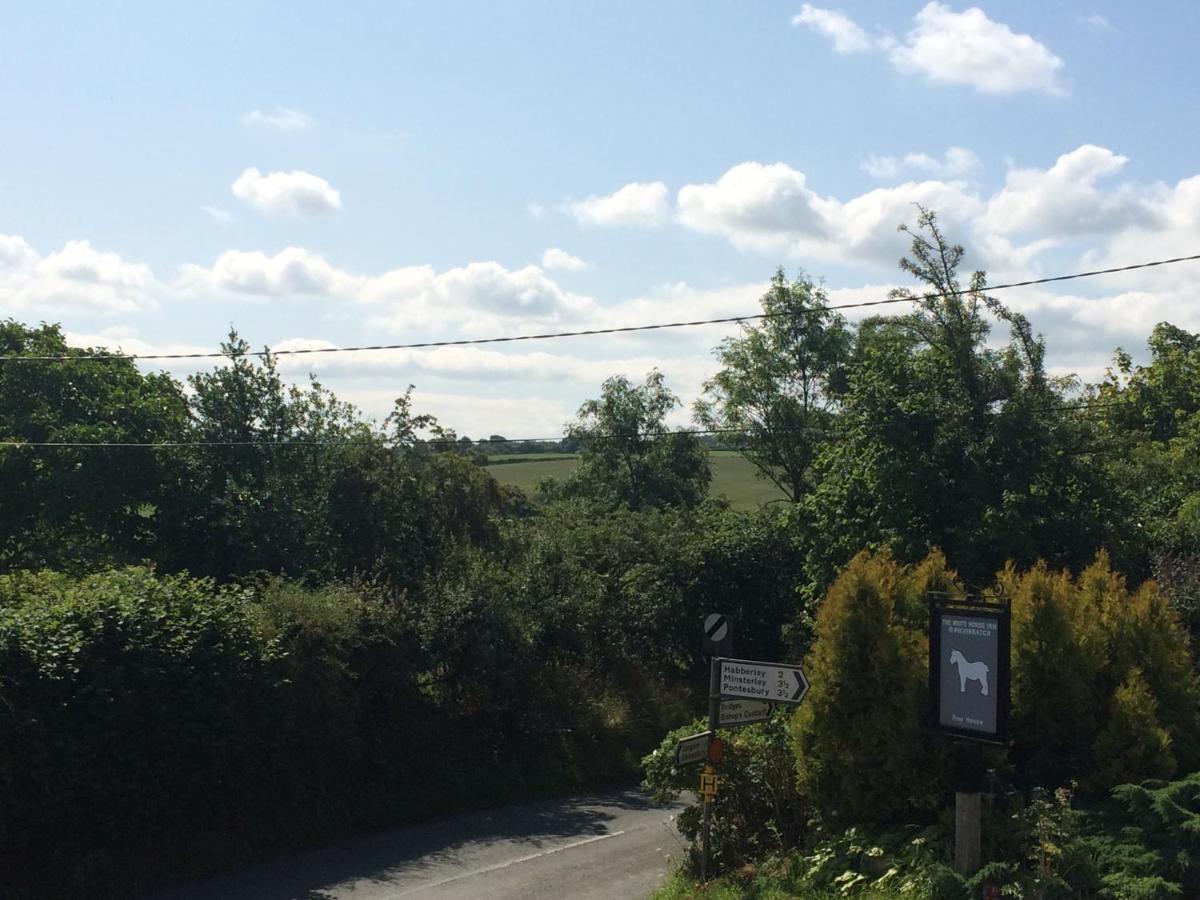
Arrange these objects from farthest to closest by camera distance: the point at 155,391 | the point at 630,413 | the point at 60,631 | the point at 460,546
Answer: the point at 630,413 < the point at 155,391 < the point at 460,546 < the point at 60,631

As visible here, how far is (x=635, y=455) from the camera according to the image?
48094mm

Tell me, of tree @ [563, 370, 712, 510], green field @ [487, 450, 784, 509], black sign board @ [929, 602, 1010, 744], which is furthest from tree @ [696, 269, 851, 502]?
black sign board @ [929, 602, 1010, 744]

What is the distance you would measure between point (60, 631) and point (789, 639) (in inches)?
479

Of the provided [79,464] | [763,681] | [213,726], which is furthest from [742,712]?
[79,464]

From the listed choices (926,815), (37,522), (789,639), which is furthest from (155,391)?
(926,815)

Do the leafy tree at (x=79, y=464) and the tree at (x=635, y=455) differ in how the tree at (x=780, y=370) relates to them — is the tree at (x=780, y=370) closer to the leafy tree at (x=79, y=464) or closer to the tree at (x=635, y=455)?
the tree at (x=635, y=455)

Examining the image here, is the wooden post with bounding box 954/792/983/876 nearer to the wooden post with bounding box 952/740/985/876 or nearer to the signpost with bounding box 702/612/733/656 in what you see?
the wooden post with bounding box 952/740/985/876

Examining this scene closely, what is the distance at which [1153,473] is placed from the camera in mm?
27734

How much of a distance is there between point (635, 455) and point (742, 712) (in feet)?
120

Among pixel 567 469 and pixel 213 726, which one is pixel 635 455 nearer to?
pixel 567 469

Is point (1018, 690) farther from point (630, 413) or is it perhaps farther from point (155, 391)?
point (630, 413)

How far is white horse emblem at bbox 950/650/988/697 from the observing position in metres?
9.16

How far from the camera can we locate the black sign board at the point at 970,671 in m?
9.04

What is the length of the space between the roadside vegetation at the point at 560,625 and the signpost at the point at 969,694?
1.51 feet
